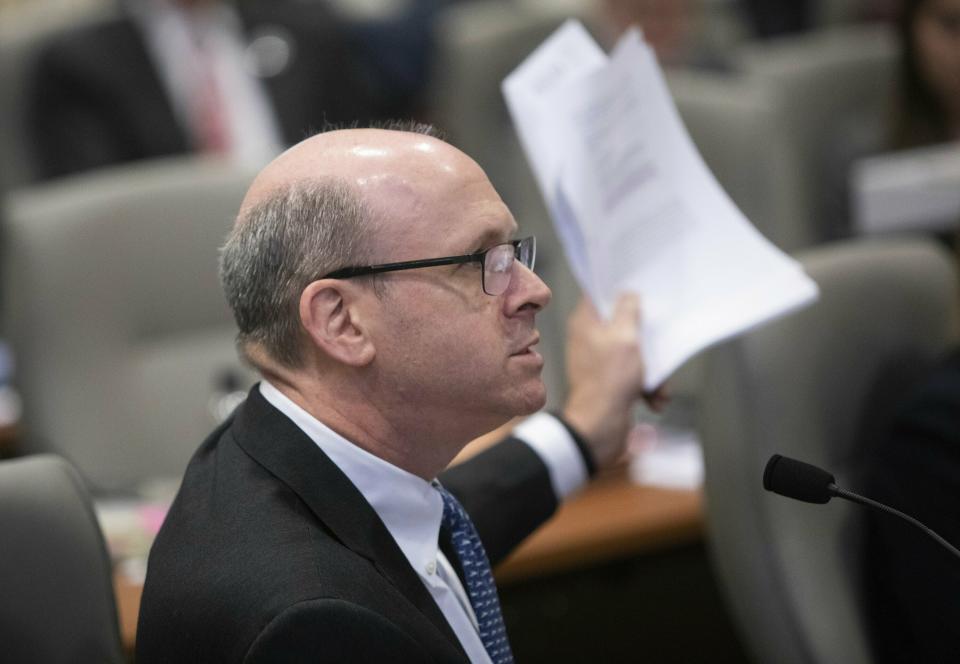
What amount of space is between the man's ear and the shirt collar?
2.5 inches

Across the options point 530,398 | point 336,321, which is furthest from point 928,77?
point 336,321

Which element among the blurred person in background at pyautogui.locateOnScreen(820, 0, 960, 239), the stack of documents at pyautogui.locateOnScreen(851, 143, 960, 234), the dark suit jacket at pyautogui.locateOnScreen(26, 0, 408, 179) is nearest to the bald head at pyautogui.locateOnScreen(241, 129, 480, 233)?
the stack of documents at pyautogui.locateOnScreen(851, 143, 960, 234)

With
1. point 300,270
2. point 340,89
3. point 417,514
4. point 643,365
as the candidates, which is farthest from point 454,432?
point 340,89

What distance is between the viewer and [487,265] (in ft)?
3.68

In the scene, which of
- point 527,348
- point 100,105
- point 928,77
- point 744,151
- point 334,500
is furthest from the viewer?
point 100,105

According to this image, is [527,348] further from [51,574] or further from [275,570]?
[51,574]

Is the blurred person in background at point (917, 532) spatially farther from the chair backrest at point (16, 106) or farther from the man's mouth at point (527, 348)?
the chair backrest at point (16, 106)

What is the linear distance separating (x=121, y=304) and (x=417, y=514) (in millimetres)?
1160

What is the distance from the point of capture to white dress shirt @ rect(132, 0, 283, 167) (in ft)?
10.4

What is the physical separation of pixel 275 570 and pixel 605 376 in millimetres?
554

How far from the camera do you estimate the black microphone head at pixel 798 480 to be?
106cm

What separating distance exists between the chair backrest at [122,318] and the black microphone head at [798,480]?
50.4 inches

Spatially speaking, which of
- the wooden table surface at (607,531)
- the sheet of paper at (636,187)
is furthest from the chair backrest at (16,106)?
the sheet of paper at (636,187)

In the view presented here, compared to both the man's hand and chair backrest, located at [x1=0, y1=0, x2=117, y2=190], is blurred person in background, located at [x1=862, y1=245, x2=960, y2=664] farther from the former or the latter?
chair backrest, located at [x1=0, y1=0, x2=117, y2=190]
